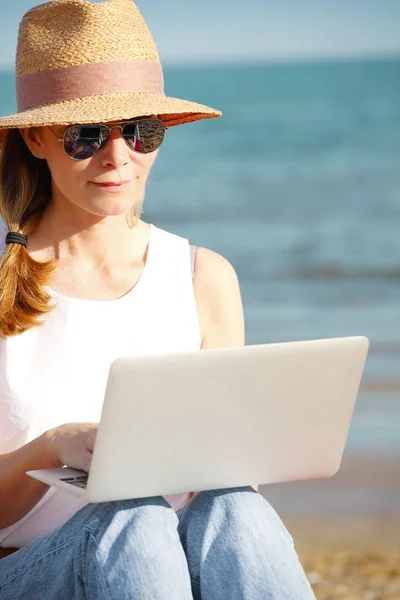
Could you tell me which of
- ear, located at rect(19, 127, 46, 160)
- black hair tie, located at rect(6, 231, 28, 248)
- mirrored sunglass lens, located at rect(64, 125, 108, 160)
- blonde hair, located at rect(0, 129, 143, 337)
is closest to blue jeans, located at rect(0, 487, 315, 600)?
blonde hair, located at rect(0, 129, 143, 337)

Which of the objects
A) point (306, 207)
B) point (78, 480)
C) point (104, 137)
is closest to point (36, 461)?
point (78, 480)

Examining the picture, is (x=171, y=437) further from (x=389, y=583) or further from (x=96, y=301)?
(x=389, y=583)

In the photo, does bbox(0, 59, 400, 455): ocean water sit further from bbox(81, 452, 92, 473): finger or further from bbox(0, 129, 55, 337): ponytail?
bbox(81, 452, 92, 473): finger

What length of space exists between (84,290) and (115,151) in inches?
15.1

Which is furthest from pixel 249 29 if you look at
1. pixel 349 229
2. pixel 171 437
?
pixel 171 437

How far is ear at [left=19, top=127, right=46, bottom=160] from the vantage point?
306 cm

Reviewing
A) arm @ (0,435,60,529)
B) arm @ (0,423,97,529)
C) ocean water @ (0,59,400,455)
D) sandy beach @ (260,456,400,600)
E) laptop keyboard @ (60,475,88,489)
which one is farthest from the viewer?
ocean water @ (0,59,400,455)

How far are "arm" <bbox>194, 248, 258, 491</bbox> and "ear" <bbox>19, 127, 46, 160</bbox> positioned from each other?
518 millimetres

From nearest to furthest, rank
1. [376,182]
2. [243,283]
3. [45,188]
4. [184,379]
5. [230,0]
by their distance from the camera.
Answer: [184,379], [45,188], [243,283], [376,182], [230,0]

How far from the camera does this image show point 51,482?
2.35 m

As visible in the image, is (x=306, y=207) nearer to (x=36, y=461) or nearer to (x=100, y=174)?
(x=100, y=174)

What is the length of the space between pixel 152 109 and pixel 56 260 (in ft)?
1.57

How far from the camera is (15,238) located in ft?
9.92

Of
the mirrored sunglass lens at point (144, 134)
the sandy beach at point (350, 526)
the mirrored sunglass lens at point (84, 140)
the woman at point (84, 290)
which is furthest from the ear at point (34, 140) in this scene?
the sandy beach at point (350, 526)
